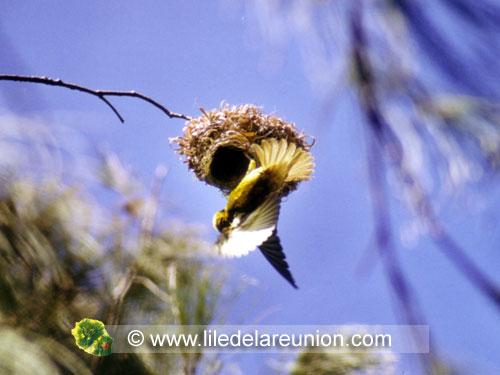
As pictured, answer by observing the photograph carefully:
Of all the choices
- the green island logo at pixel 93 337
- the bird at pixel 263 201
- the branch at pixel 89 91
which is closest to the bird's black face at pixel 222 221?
the bird at pixel 263 201

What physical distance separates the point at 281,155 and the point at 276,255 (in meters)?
0.24

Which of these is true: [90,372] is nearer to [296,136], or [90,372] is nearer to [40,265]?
[40,265]

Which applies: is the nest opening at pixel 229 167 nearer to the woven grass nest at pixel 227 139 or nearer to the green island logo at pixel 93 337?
the woven grass nest at pixel 227 139

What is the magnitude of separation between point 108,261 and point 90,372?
0.45 meters

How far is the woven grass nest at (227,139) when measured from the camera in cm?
130

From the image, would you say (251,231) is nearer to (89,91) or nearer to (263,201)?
(263,201)

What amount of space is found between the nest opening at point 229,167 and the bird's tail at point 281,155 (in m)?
0.16

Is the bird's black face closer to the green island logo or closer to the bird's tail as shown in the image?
the bird's tail

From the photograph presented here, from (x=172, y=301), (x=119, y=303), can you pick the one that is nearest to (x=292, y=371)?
(x=172, y=301)

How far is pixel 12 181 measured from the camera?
1.25 m

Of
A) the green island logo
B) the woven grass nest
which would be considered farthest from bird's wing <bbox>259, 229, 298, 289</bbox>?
the green island logo

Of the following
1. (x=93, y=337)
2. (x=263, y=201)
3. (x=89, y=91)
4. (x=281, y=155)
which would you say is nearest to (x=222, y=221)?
(x=263, y=201)
